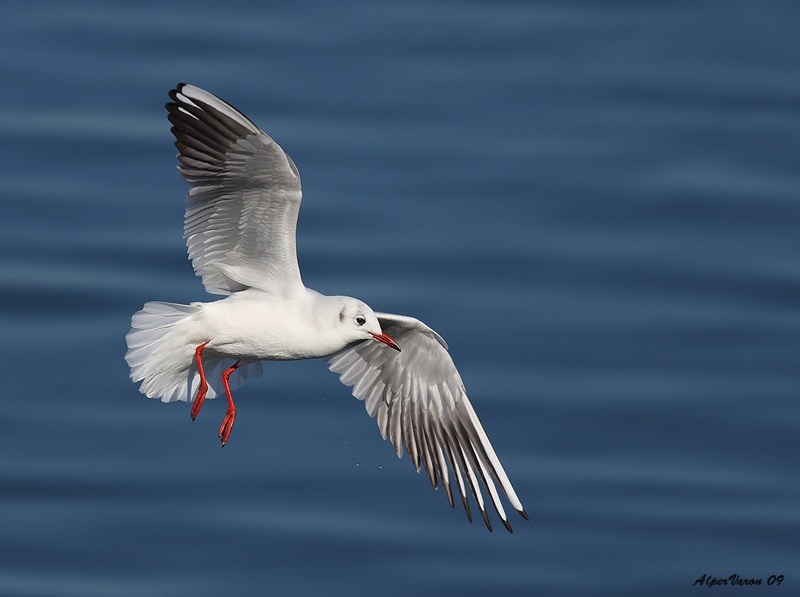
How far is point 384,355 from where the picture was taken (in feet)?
37.7

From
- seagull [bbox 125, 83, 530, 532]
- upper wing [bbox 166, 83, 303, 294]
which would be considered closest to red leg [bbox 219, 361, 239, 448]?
seagull [bbox 125, 83, 530, 532]

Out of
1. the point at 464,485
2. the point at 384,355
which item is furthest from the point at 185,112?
the point at 464,485

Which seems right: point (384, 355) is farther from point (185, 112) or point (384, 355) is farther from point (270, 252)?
point (185, 112)

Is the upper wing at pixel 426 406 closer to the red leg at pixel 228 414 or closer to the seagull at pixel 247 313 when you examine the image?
the seagull at pixel 247 313

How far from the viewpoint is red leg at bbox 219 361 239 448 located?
34.5 feet

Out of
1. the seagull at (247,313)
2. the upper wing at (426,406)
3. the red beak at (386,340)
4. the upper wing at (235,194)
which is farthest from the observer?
the upper wing at (426,406)

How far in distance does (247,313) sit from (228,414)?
684 mm

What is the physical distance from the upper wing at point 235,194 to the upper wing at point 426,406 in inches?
38.9

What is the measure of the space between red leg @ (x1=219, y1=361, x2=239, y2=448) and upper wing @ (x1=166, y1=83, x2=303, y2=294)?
0.64 meters

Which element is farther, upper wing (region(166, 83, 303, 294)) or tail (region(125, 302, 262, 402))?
tail (region(125, 302, 262, 402))

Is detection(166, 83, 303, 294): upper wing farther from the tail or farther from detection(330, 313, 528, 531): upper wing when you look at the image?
detection(330, 313, 528, 531): upper wing

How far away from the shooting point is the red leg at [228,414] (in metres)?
10.5

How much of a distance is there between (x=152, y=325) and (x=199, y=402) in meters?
0.56

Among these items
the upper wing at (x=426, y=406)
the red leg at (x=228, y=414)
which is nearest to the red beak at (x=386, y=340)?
the upper wing at (x=426, y=406)
